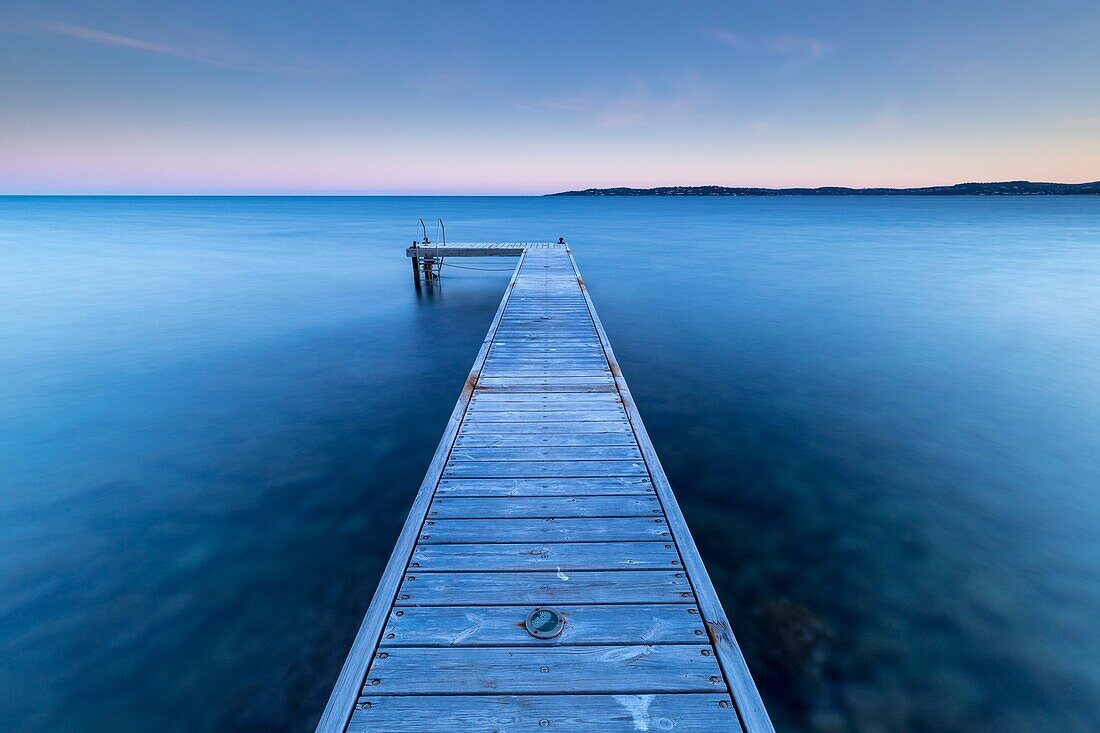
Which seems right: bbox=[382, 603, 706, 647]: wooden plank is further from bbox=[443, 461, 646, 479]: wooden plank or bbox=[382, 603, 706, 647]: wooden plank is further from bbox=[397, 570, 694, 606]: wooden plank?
bbox=[443, 461, 646, 479]: wooden plank

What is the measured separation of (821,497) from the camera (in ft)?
25.3

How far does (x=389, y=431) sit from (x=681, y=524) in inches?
278

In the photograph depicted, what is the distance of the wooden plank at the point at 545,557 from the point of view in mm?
3975

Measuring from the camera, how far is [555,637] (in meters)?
3.32

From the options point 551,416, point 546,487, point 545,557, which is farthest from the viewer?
point 551,416

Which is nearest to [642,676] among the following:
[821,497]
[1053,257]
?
[821,497]

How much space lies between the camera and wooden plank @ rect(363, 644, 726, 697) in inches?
118

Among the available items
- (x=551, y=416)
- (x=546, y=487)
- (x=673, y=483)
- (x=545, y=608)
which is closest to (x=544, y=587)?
(x=545, y=608)

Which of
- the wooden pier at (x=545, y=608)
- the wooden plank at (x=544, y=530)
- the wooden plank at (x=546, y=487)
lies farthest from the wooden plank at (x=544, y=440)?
the wooden plank at (x=544, y=530)

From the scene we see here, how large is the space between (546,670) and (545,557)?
3.42 ft

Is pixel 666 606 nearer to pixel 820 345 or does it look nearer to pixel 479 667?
pixel 479 667

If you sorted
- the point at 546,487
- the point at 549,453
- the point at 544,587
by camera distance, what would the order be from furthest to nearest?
the point at 549,453 → the point at 546,487 → the point at 544,587

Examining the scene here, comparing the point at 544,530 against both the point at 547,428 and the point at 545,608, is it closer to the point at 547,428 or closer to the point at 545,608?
the point at 545,608

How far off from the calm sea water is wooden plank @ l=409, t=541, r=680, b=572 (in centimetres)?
204
